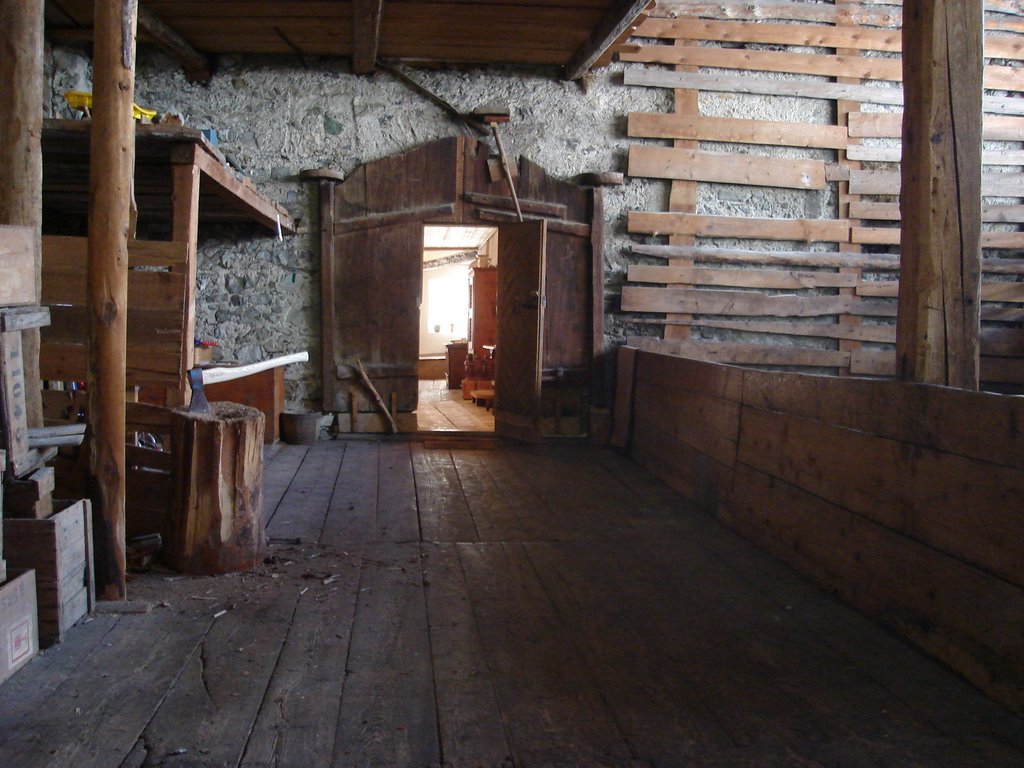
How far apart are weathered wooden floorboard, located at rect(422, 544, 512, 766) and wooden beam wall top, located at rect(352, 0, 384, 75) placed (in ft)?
12.8

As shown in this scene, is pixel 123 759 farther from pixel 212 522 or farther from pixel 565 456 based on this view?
pixel 565 456

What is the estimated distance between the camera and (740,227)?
6984 mm

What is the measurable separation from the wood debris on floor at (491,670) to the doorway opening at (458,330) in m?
3.94

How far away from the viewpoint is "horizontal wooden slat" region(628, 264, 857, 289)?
6945 millimetres

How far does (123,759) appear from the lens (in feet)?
5.75

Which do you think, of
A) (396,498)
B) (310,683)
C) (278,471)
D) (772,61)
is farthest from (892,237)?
(310,683)

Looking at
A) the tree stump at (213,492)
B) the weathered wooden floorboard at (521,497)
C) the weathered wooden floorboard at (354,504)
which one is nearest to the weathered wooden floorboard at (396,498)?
the weathered wooden floorboard at (354,504)

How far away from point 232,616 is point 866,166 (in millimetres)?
6739

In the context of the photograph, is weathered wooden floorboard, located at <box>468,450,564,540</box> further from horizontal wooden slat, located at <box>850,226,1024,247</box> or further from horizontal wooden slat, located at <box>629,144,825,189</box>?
horizontal wooden slat, located at <box>850,226,1024,247</box>

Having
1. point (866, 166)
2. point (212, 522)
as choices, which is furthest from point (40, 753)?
point (866, 166)

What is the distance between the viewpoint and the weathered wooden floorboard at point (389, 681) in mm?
1820

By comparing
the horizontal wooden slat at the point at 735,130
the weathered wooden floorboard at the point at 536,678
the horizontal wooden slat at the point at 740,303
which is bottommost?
the weathered wooden floorboard at the point at 536,678

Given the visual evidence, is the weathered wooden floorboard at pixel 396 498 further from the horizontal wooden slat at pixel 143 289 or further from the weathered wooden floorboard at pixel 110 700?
the horizontal wooden slat at pixel 143 289

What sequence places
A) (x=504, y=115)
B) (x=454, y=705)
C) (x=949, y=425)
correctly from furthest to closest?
1. (x=504, y=115)
2. (x=949, y=425)
3. (x=454, y=705)
